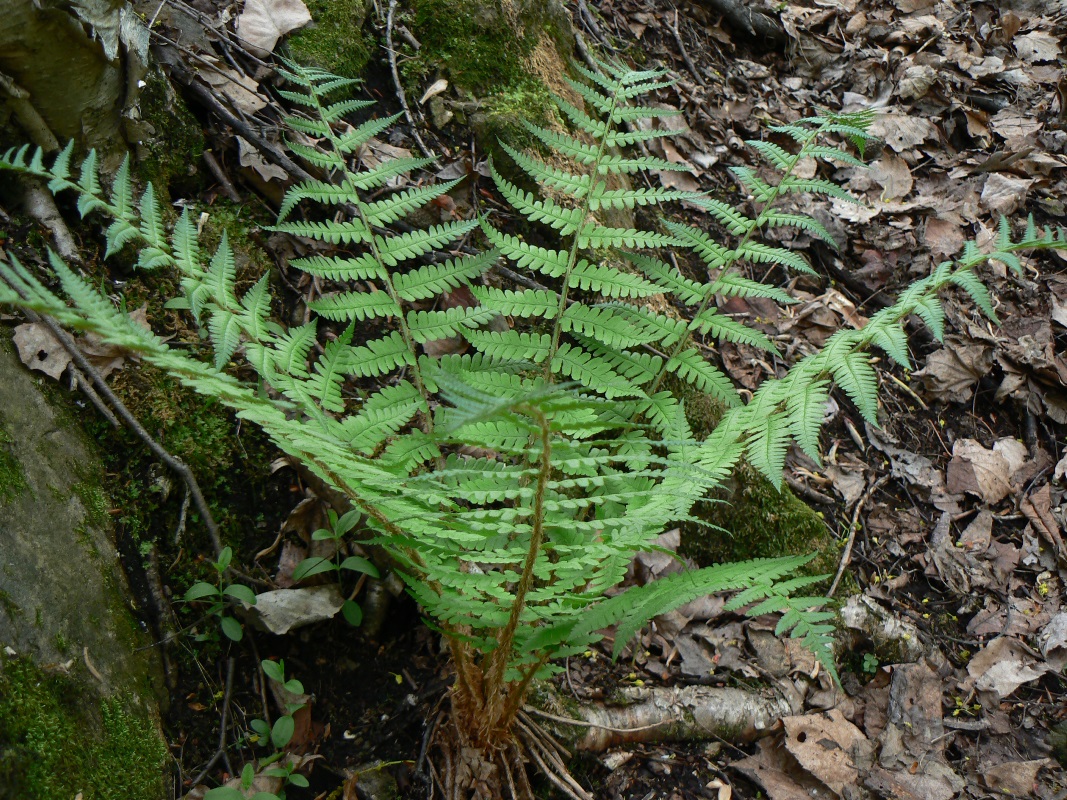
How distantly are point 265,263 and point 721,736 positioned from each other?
2287 millimetres

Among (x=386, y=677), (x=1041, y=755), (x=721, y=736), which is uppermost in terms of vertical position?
(x=386, y=677)

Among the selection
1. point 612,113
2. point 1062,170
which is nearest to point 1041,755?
point 612,113

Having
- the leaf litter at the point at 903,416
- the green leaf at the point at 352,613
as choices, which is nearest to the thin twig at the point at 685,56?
the leaf litter at the point at 903,416

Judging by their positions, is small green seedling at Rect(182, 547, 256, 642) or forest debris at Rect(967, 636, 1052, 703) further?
forest debris at Rect(967, 636, 1052, 703)

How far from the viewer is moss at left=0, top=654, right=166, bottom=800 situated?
1.56 metres

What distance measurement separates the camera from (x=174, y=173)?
2.72 m

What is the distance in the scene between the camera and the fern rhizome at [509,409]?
1.59m

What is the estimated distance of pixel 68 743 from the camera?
166 centimetres

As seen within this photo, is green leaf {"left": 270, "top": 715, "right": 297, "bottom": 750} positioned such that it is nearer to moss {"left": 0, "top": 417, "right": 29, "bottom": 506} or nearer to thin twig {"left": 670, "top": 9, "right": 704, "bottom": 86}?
moss {"left": 0, "top": 417, "right": 29, "bottom": 506}

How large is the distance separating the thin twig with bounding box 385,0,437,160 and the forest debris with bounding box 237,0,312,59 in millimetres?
394

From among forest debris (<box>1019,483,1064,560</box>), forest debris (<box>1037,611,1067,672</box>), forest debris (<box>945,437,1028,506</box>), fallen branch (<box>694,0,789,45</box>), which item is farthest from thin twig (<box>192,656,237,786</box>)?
fallen branch (<box>694,0,789,45</box>)

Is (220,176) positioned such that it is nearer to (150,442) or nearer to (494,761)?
(150,442)

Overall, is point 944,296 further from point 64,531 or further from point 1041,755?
point 64,531

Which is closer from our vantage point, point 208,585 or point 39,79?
point 208,585
